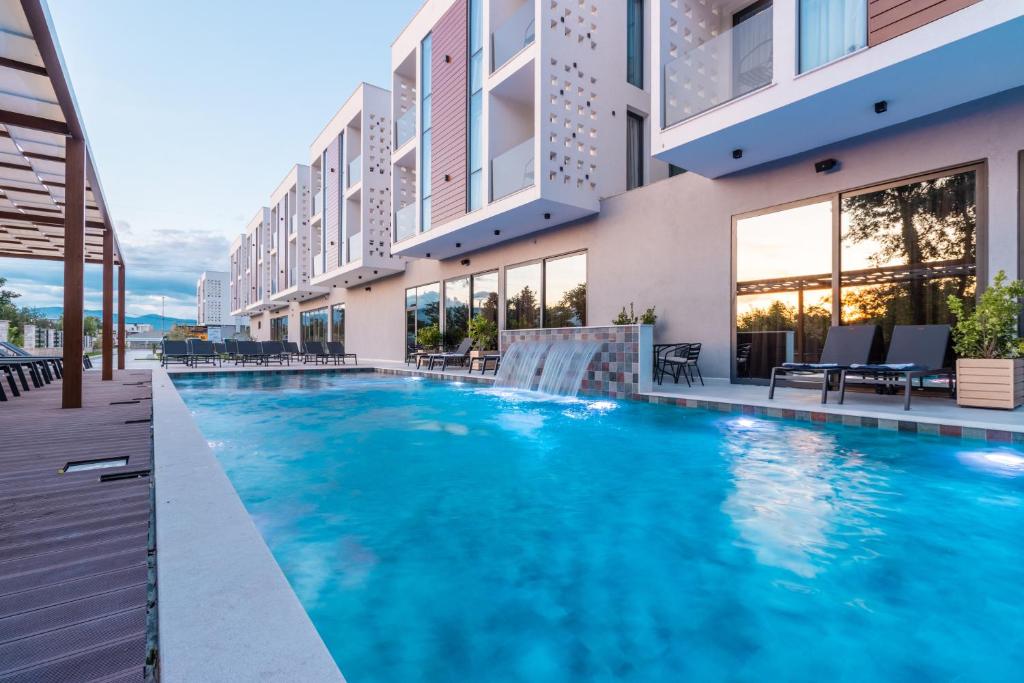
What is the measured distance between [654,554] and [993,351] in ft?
16.2

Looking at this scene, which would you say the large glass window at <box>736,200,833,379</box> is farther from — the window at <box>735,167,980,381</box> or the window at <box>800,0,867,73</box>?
the window at <box>800,0,867,73</box>

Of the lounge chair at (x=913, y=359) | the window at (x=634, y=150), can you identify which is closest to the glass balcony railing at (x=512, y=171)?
the window at (x=634, y=150)

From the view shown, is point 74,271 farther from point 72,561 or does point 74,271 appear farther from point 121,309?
point 121,309

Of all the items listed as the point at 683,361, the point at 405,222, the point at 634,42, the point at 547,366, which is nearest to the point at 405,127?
the point at 405,222

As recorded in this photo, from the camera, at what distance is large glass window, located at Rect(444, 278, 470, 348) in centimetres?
1338

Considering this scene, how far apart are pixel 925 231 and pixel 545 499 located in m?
5.98

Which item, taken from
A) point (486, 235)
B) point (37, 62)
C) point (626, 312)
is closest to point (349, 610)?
point (37, 62)

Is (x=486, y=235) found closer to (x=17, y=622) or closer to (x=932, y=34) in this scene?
(x=932, y=34)

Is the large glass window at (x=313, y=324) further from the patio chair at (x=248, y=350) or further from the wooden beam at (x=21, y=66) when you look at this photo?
the wooden beam at (x=21, y=66)

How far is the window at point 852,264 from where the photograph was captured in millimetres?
5730

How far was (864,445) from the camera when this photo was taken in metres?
4.05

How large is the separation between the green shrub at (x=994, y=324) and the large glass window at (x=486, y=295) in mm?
8687

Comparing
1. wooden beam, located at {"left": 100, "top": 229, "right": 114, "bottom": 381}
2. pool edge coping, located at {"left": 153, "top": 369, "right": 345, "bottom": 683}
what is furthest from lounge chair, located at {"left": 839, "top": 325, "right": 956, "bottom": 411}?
→ wooden beam, located at {"left": 100, "top": 229, "right": 114, "bottom": 381}

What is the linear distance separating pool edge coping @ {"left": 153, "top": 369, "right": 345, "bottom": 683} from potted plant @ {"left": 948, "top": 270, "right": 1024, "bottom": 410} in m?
6.20
